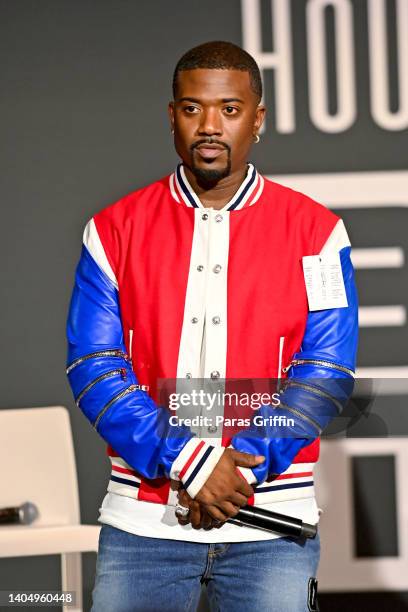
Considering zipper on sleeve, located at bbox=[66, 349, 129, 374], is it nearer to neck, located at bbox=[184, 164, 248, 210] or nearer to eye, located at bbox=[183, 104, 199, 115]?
neck, located at bbox=[184, 164, 248, 210]

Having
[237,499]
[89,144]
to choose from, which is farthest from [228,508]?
[89,144]

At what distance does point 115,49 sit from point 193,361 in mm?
2128

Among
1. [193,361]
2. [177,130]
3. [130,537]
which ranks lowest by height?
[130,537]

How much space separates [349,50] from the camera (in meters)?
4.02

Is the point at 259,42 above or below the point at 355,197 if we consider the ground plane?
above

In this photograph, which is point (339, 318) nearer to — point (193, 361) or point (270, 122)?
point (193, 361)

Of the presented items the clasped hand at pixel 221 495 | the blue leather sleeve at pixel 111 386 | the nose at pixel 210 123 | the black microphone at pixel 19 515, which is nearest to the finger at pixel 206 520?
the clasped hand at pixel 221 495

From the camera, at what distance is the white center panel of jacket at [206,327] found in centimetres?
224

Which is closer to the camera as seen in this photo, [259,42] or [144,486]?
[144,486]

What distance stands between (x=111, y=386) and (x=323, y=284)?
1.65 ft

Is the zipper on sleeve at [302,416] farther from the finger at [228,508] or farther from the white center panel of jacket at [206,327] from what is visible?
the finger at [228,508]

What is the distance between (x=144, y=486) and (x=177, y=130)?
775 mm

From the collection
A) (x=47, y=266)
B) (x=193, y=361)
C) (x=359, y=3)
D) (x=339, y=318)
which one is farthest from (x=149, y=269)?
(x=359, y=3)

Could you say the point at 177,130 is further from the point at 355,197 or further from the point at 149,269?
the point at 355,197
